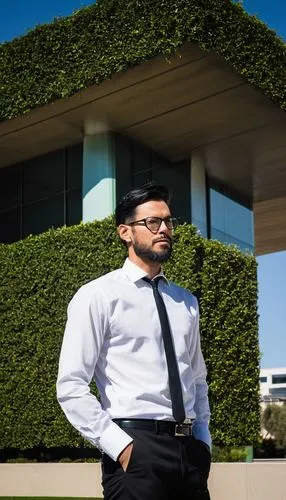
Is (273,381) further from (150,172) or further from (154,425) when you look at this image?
(154,425)

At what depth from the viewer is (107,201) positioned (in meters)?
18.0

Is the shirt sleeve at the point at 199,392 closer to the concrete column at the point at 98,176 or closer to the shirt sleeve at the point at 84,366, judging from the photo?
the shirt sleeve at the point at 84,366

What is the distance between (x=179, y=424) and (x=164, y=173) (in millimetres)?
15803

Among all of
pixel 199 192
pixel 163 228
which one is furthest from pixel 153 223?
pixel 199 192

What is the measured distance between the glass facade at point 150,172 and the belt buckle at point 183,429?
14.7 meters

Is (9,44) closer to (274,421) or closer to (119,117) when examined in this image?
(119,117)

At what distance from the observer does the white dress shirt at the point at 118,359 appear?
3.51 meters

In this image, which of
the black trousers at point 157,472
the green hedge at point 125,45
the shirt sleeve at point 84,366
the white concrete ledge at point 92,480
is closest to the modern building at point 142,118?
the green hedge at point 125,45

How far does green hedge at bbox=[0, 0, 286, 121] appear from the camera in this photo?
583 inches

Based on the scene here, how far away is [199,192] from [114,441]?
16.0 meters

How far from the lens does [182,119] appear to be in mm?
17234

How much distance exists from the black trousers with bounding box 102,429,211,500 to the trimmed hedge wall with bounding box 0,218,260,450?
11.3 metres

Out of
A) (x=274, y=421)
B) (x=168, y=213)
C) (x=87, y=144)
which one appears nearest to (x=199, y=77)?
(x=87, y=144)

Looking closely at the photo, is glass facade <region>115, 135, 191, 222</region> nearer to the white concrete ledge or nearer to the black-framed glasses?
the white concrete ledge
